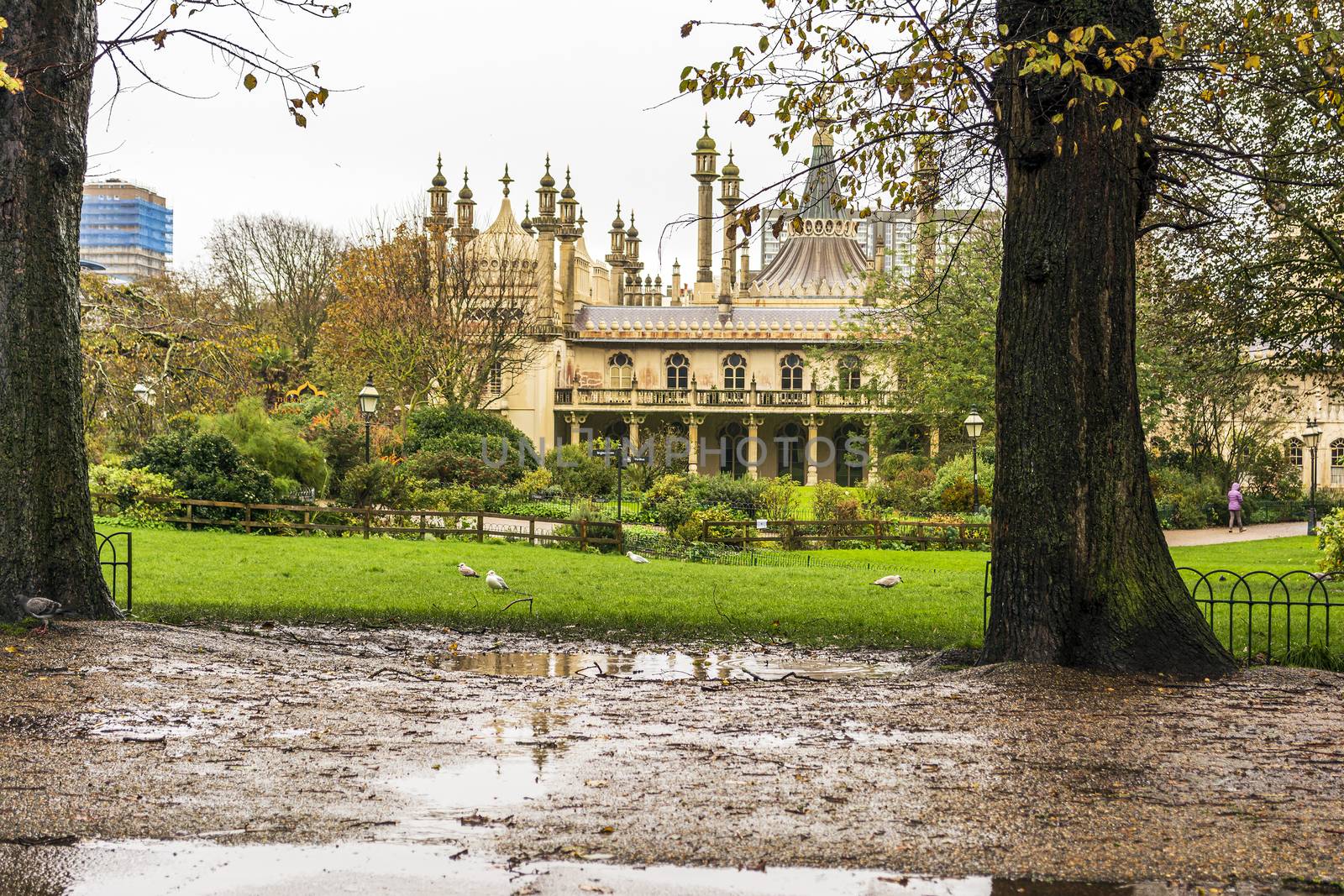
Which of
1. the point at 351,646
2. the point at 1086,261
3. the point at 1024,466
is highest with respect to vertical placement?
the point at 1086,261

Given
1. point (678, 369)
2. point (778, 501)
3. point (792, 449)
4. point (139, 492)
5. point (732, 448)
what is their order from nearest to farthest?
1. point (139, 492)
2. point (778, 501)
3. point (732, 448)
4. point (792, 449)
5. point (678, 369)

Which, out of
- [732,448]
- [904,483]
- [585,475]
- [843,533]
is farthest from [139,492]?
[732,448]

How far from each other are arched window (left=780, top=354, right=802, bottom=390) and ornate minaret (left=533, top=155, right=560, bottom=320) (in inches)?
388

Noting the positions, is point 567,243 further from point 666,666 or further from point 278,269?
point 666,666

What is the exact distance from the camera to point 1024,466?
27.9 feet

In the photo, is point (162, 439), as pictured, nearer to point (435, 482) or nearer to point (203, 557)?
point (203, 557)

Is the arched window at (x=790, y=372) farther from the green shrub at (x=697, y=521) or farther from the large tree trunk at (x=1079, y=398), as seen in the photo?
the large tree trunk at (x=1079, y=398)

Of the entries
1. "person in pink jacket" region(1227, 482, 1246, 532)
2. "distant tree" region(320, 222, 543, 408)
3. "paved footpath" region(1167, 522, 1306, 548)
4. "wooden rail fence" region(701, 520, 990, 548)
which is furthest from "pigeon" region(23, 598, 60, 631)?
"distant tree" region(320, 222, 543, 408)

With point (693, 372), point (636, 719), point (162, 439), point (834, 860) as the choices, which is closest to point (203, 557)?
point (162, 439)

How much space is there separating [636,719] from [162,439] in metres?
19.0

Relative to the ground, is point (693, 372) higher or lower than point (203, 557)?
higher

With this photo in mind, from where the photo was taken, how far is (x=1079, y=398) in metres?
8.41

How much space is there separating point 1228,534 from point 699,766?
1189 inches

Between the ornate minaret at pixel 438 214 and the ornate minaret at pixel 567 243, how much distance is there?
4912 millimetres
